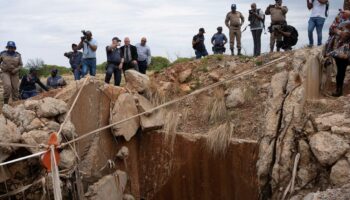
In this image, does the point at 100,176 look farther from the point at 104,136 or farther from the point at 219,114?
the point at 219,114

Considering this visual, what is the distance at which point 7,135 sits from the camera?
24.4ft

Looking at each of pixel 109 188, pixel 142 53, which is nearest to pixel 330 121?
pixel 109 188

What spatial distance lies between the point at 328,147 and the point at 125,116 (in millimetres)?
4148

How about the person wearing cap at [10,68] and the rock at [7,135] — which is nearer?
the rock at [7,135]

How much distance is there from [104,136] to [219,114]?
7.83 ft

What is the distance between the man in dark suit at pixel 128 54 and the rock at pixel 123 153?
2570 mm

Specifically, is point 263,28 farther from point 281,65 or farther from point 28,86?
point 28,86

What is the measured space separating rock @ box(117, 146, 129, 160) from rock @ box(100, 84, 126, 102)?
101 centimetres

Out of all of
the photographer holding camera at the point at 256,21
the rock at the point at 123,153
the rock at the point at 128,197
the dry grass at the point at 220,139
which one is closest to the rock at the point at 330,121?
the dry grass at the point at 220,139

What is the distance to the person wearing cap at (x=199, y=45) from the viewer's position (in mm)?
13141

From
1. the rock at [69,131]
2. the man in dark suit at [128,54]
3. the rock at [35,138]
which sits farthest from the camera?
the man in dark suit at [128,54]

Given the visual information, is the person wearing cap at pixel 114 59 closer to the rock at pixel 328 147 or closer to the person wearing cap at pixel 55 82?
the person wearing cap at pixel 55 82

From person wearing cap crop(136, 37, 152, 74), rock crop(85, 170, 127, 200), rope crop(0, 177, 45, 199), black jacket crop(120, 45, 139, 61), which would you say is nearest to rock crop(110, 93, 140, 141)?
rock crop(85, 170, 127, 200)

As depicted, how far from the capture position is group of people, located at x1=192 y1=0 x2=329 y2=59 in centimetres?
1069
